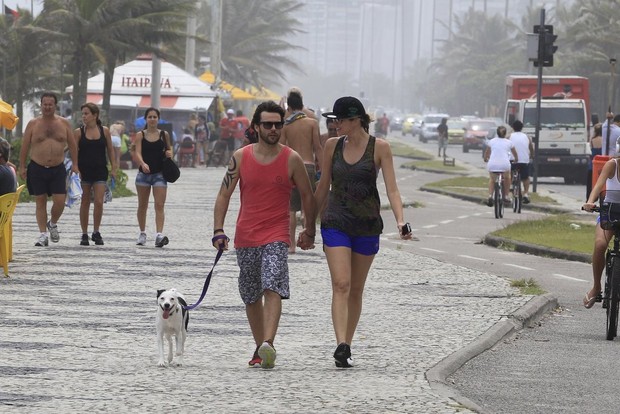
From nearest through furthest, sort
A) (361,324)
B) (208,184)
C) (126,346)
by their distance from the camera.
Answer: (126,346)
(361,324)
(208,184)

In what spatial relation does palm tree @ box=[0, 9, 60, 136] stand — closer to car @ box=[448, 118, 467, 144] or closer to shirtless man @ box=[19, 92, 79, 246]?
shirtless man @ box=[19, 92, 79, 246]

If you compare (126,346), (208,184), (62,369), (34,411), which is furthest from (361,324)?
(208,184)

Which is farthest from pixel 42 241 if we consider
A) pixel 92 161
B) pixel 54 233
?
pixel 92 161

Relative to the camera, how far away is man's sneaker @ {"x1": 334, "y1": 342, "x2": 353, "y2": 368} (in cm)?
974

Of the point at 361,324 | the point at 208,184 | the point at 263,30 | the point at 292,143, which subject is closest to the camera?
the point at 361,324

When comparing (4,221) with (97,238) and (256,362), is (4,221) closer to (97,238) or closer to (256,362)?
(97,238)

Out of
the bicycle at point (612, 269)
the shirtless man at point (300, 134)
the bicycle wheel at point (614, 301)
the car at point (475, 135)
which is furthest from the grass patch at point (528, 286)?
the car at point (475, 135)

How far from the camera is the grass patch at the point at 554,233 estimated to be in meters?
20.8

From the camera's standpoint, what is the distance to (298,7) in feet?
301

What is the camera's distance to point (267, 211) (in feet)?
32.8

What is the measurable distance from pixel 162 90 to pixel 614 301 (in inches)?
1637

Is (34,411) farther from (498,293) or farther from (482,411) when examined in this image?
(498,293)

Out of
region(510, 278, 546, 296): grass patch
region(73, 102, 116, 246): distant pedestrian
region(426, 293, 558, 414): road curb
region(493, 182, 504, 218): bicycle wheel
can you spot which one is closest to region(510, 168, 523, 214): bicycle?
region(493, 182, 504, 218): bicycle wheel

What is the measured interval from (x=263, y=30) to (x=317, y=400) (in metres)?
80.9
